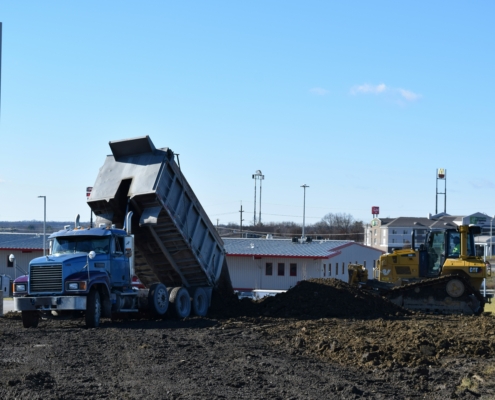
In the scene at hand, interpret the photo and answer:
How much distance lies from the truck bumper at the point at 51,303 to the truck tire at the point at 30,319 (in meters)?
0.59

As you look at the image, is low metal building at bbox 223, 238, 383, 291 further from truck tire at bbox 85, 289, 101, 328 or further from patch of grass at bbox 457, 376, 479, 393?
patch of grass at bbox 457, 376, 479, 393

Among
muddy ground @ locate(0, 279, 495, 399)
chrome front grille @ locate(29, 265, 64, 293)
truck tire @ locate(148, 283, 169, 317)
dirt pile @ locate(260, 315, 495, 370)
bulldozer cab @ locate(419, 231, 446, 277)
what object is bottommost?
muddy ground @ locate(0, 279, 495, 399)

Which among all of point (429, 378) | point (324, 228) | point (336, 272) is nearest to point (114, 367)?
point (429, 378)

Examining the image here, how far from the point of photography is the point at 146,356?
13.3 meters

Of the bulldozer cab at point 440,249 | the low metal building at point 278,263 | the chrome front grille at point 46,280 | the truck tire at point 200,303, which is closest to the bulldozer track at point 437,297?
the bulldozer cab at point 440,249

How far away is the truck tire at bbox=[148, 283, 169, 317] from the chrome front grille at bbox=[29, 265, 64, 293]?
3027 millimetres

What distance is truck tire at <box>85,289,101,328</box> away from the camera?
60.2ft

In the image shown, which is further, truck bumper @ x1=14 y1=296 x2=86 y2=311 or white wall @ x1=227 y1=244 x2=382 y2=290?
white wall @ x1=227 y1=244 x2=382 y2=290

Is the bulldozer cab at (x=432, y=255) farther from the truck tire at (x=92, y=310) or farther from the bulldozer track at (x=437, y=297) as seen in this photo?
the truck tire at (x=92, y=310)

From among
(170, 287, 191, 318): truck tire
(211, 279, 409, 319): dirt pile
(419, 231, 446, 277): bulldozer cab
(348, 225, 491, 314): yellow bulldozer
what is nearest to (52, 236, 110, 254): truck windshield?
(170, 287, 191, 318): truck tire

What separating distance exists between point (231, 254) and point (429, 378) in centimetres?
4436

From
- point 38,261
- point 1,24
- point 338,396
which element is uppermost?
point 1,24

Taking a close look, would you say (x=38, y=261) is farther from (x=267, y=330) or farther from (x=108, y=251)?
(x=267, y=330)

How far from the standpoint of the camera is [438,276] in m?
25.7
